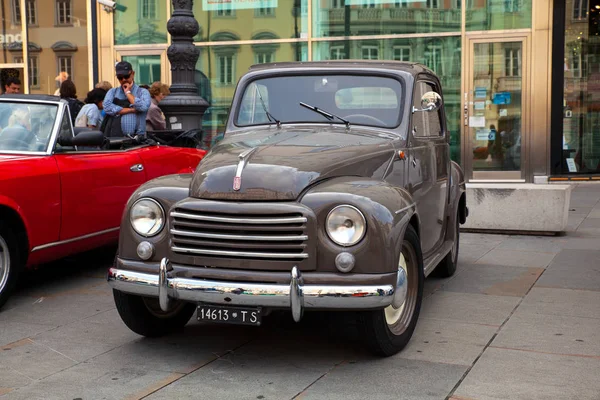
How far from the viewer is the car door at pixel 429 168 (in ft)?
20.3

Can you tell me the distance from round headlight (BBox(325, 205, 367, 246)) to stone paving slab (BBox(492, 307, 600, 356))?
1.36 metres

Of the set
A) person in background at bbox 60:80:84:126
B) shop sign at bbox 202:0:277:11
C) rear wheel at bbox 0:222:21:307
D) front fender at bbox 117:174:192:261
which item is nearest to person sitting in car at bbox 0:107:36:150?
rear wheel at bbox 0:222:21:307

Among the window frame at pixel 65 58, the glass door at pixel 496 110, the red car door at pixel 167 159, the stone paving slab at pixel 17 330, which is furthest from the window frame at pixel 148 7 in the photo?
the stone paving slab at pixel 17 330

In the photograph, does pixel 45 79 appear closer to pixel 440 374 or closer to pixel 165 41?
pixel 165 41

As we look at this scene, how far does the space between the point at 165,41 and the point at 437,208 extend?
12316 mm

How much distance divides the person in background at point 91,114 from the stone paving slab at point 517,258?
5251mm

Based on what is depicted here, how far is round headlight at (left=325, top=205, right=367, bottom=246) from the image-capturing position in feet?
15.6

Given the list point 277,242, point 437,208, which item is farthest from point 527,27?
point 277,242

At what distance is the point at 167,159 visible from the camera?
8453 mm

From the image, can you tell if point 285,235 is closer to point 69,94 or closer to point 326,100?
point 326,100

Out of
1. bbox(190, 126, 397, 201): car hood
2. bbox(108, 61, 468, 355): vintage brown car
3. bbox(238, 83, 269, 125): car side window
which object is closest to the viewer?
bbox(108, 61, 468, 355): vintage brown car

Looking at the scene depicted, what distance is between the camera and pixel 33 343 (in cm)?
552

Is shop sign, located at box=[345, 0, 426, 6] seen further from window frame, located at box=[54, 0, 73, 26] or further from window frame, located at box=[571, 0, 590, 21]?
window frame, located at box=[54, 0, 73, 26]

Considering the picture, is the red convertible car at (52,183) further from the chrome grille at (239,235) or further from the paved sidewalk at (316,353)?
the chrome grille at (239,235)
